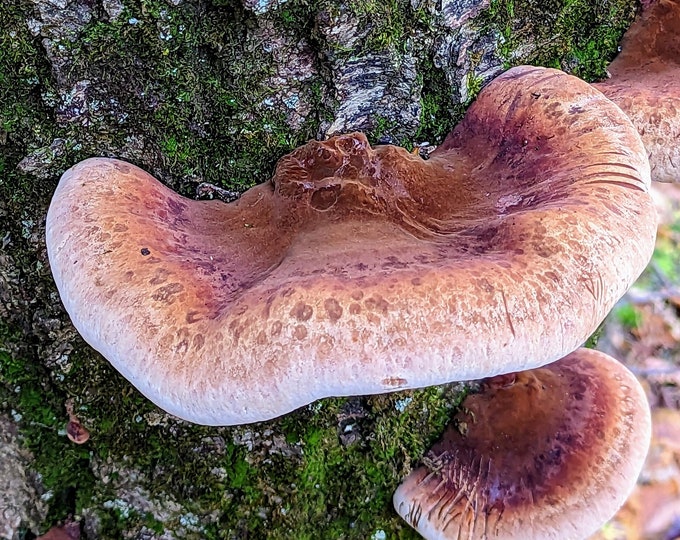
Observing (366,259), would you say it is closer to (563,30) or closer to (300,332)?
(300,332)

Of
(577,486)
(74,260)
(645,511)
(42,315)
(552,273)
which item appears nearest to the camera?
(552,273)

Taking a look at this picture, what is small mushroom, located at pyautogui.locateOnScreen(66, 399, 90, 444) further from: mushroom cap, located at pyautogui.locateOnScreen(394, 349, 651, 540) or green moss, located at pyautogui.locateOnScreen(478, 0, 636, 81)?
green moss, located at pyautogui.locateOnScreen(478, 0, 636, 81)

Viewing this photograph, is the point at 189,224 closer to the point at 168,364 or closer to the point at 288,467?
the point at 168,364

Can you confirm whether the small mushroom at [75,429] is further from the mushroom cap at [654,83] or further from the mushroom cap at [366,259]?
the mushroom cap at [654,83]

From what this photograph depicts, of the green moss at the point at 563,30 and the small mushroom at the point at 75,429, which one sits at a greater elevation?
the green moss at the point at 563,30

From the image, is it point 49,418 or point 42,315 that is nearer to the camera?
point 42,315

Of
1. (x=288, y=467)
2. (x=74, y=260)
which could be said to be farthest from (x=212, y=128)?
(x=288, y=467)

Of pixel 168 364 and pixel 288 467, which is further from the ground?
pixel 168 364

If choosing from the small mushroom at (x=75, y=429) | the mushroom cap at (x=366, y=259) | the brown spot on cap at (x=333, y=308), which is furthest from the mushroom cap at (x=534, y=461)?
the small mushroom at (x=75, y=429)
